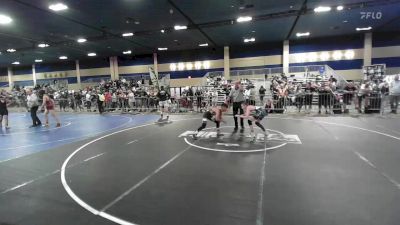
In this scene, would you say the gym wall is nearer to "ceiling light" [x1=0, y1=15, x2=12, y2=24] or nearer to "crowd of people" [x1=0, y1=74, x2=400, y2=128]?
"crowd of people" [x1=0, y1=74, x2=400, y2=128]

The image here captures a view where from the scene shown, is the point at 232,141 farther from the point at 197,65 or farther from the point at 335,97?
the point at 197,65

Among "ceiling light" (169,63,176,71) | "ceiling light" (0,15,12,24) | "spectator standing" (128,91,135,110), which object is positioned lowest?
"spectator standing" (128,91,135,110)

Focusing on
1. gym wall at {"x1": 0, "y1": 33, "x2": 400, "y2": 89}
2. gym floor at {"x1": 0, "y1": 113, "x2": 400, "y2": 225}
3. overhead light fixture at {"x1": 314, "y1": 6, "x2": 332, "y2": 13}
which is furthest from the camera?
gym wall at {"x1": 0, "y1": 33, "x2": 400, "y2": 89}

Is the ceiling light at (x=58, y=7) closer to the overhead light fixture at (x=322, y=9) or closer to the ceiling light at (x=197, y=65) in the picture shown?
the overhead light fixture at (x=322, y=9)

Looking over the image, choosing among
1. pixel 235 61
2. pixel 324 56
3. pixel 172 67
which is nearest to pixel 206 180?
pixel 324 56

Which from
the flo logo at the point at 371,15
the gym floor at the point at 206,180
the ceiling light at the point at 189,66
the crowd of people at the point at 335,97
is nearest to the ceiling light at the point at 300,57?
the flo logo at the point at 371,15

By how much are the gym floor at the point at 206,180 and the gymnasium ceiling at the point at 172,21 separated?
8268 mm

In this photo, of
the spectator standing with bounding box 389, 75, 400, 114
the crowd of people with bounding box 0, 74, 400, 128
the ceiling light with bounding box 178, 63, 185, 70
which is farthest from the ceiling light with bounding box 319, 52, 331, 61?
the ceiling light with bounding box 178, 63, 185, 70

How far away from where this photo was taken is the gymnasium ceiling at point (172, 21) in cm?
1390

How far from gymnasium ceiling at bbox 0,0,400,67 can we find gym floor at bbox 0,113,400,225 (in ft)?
27.1

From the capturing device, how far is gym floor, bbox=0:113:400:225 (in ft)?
12.0

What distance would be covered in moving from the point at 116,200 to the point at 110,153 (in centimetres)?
314

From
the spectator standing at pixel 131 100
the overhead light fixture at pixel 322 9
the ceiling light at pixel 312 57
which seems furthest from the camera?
the ceiling light at pixel 312 57

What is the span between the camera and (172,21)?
17453 millimetres
